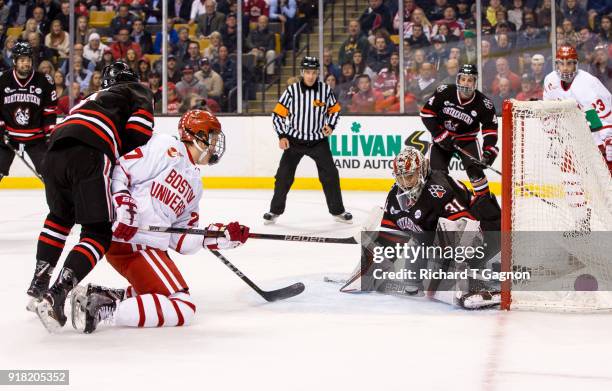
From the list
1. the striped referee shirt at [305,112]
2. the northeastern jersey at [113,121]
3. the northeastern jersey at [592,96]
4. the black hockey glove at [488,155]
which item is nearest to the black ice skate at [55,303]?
the northeastern jersey at [113,121]

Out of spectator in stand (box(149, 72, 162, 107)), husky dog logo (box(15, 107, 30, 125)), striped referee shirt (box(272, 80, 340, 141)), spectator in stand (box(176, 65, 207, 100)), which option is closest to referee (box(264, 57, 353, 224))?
striped referee shirt (box(272, 80, 340, 141))

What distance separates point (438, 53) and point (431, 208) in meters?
5.05

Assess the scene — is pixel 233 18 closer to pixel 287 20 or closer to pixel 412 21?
pixel 287 20

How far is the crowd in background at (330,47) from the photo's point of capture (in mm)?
8828

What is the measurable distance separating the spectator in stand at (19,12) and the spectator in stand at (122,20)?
787mm

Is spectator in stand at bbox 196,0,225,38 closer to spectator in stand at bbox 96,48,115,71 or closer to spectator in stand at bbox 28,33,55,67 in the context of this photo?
spectator in stand at bbox 96,48,115,71

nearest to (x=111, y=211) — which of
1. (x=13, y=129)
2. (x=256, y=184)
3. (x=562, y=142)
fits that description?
(x=562, y=142)

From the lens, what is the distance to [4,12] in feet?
33.0

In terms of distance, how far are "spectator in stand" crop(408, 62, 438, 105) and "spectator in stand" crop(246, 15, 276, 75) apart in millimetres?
1319

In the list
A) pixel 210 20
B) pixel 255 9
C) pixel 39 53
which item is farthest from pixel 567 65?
pixel 39 53

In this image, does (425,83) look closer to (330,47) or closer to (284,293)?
(330,47)

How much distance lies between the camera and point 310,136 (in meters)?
7.42

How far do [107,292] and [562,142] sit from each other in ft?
6.27

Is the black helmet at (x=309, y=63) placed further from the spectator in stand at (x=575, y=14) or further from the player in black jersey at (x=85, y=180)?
the player in black jersey at (x=85, y=180)
